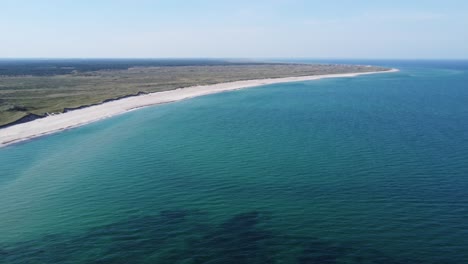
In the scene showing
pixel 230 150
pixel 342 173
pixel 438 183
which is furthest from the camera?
pixel 230 150

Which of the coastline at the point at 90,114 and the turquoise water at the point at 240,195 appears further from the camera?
the coastline at the point at 90,114

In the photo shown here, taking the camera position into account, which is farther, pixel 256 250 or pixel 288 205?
pixel 288 205

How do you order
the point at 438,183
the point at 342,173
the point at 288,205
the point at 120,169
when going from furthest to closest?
the point at 120,169, the point at 342,173, the point at 438,183, the point at 288,205

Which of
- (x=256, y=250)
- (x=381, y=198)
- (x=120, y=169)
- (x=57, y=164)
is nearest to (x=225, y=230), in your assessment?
(x=256, y=250)

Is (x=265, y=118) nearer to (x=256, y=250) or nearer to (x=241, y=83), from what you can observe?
(x=256, y=250)

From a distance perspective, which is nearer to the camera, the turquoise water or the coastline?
the turquoise water

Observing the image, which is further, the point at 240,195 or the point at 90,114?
the point at 90,114
